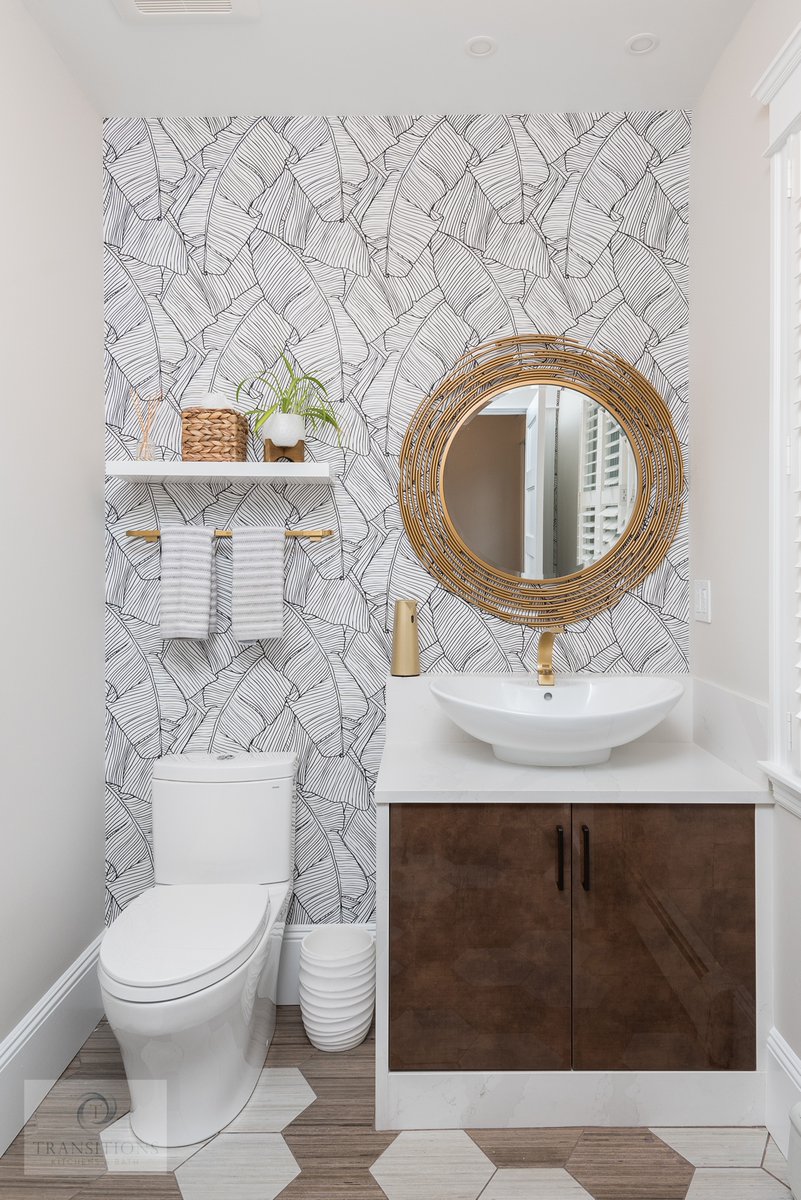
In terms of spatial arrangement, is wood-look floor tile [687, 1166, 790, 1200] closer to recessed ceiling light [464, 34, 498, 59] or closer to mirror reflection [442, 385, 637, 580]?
mirror reflection [442, 385, 637, 580]

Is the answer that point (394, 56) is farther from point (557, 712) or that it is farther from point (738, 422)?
point (557, 712)

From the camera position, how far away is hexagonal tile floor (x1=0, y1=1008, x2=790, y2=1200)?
1.56 meters

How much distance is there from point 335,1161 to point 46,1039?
0.77m

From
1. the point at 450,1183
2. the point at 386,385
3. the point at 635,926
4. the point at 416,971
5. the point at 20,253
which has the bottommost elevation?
the point at 450,1183

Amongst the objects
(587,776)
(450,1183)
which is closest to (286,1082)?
(450,1183)

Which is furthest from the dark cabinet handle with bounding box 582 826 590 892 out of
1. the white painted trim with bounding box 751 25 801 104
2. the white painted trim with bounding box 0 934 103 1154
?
the white painted trim with bounding box 751 25 801 104

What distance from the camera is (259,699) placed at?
2.34 m

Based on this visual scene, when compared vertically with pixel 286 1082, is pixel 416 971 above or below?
above

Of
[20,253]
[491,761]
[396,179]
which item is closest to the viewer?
[20,253]

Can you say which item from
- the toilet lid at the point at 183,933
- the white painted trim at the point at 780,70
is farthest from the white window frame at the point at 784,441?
the toilet lid at the point at 183,933

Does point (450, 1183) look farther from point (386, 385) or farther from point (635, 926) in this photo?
point (386, 385)

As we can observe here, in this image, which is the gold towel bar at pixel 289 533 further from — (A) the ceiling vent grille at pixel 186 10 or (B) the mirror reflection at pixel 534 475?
(A) the ceiling vent grille at pixel 186 10

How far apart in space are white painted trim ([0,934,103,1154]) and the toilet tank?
0.34 meters

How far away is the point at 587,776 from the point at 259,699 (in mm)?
1017
